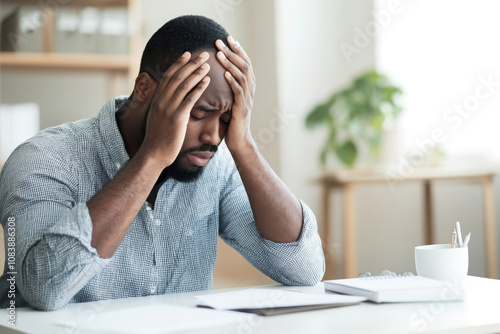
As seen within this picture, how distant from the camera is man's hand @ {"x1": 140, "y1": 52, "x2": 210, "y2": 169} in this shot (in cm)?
122

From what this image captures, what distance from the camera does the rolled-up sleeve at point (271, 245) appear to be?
132cm

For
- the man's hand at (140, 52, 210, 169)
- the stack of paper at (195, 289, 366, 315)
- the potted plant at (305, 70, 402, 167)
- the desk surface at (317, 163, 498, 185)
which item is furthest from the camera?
the potted plant at (305, 70, 402, 167)

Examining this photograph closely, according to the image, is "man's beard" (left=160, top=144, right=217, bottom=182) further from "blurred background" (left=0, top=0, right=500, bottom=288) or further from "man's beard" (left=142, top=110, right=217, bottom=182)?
"blurred background" (left=0, top=0, right=500, bottom=288)

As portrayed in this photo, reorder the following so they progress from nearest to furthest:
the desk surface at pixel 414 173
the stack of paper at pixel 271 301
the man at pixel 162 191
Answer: the stack of paper at pixel 271 301 → the man at pixel 162 191 → the desk surface at pixel 414 173

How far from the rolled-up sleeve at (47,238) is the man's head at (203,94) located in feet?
0.81

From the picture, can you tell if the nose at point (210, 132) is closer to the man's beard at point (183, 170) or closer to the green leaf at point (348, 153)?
the man's beard at point (183, 170)

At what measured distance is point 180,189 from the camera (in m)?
1.42

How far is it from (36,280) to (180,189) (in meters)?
0.43

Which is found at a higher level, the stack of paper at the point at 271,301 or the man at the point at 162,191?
the man at the point at 162,191

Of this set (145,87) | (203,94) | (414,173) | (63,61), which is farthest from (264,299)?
(63,61)

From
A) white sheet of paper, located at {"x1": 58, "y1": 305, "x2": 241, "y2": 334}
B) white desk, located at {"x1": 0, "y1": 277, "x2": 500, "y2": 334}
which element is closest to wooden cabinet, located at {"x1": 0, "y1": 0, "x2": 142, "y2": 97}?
white desk, located at {"x1": 0, "y1": 277, "x2": 500, "y2": 334}

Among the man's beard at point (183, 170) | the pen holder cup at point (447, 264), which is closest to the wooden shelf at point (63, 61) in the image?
the man's beard at point (183, 170)

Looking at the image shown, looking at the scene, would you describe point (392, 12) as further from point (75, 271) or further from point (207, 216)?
point (75, 271)

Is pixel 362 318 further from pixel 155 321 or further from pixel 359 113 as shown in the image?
pixel 359 113
